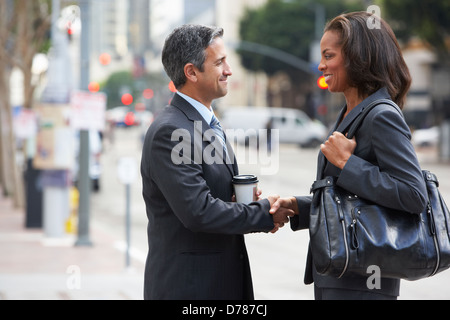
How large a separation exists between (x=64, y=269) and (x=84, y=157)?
2.49 meters

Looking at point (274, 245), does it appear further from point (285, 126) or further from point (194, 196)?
point (285, 126)

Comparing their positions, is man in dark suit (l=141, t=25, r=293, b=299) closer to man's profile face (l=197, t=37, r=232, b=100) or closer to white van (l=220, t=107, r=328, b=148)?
man's profile face (l=197, t=37, r=232, b=100)

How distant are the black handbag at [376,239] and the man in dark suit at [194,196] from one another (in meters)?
0.33

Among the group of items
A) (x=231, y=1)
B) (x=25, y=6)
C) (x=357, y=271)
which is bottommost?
(x=357, y=271)

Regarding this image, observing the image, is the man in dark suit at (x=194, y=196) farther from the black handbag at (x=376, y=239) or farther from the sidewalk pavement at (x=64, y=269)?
the sidewalk pavement at (x=64, y=269)

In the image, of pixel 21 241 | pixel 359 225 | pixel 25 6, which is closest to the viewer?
pixel 359 225

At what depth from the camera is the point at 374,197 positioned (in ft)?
9.09

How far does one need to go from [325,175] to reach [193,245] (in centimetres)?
58

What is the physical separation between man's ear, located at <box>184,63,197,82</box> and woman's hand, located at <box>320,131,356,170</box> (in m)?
0.60

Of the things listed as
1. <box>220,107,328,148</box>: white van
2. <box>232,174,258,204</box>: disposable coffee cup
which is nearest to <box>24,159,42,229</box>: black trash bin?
<box>232,174,258,204</box>: disposable coffee cup

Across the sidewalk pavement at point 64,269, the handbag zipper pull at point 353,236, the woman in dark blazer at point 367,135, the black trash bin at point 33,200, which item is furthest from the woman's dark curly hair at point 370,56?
the black trash bin at point 33,200

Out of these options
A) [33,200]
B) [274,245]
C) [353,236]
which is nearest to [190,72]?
[353,236]
